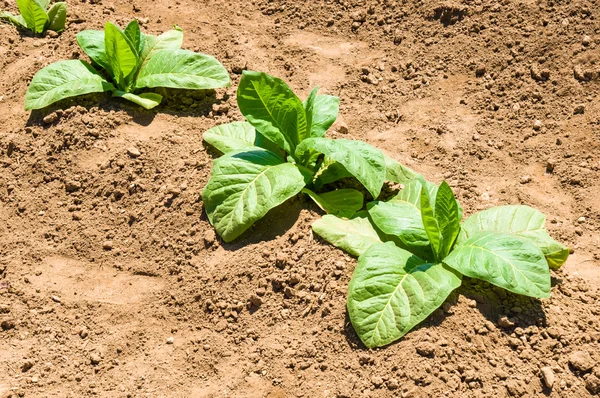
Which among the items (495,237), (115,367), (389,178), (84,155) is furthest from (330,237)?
(84,155)

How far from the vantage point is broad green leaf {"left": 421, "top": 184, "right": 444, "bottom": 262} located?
11.9 ft

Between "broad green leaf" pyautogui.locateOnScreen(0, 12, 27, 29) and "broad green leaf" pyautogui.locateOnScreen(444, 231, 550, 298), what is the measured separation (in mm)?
3631

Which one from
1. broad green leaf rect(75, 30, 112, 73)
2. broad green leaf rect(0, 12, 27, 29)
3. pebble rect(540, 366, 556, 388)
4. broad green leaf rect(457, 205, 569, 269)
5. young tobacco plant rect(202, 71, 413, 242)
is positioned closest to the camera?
pebble rect(540, 366, 556, 388)

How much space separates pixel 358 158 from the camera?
3.90 meters

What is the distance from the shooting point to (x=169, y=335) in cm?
380

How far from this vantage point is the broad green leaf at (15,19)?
5.54 meters

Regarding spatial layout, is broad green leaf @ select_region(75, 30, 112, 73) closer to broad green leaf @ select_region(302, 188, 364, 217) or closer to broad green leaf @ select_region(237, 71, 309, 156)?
broad green leaf @ select_region(237, 71, 309, 156)

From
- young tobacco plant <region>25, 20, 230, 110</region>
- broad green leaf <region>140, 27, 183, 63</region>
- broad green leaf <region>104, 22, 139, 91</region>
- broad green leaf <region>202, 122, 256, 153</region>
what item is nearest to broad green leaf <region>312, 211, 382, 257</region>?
broad green leaf <region>202, 122, 256, 153</region>

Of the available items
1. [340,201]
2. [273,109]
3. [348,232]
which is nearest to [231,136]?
[273,109]

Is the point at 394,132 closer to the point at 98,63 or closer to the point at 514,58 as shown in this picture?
the point at 514,58

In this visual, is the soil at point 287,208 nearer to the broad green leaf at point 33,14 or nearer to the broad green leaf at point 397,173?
the broad green leaf at point 33,14

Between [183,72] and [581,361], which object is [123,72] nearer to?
[183,72]

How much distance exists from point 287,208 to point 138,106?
4.43ft

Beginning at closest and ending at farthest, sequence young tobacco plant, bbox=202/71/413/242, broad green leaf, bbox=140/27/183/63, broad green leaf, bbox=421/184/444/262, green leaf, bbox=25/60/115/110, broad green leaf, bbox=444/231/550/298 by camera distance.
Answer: broad green leaf, bbox=444/231/550/298 → broad green leaf, bbox=421/184/444/262 → young tobacco plant, bbox=202/71/413/242 → green leaf, bbox=25/60/115/110 → broad green leaf, bbox=140/27/183/63
